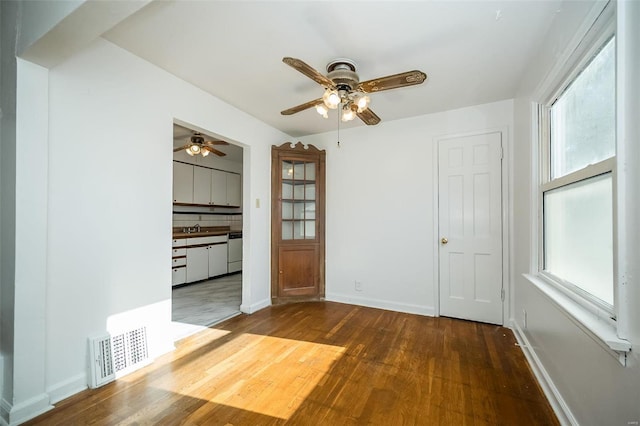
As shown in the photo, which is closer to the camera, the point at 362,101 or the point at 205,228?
the point at 362,101

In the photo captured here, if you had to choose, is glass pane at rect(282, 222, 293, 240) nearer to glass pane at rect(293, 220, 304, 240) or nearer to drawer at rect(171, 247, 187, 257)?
glass pane at rect(293, 220, 304, 240)

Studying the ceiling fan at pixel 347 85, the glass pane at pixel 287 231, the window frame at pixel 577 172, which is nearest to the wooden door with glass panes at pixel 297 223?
the glass pane at pixel 287 231

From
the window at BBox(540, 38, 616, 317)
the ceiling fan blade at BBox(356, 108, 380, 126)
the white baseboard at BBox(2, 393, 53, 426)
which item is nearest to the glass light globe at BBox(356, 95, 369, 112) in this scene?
the ceiling fan blade at BBox(356, 108, 380, 126)

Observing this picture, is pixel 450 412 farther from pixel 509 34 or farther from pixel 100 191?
pixel 100 191

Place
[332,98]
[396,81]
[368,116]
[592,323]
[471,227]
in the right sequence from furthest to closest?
[471,227] < [368,116] < [332,98] < [396,81] < [592,323]

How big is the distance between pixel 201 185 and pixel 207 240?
1.13m

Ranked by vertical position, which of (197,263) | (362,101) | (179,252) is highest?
(362,101)

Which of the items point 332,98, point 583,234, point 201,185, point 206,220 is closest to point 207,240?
point 206,220

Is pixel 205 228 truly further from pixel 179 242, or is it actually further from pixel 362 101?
pixel 362 101

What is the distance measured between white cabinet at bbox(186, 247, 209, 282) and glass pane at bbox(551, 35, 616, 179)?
4973 millimetres

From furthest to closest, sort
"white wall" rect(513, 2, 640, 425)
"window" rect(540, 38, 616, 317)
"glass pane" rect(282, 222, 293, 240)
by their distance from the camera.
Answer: "glass pane" rect(282, 222, 293, 240) < "window" rect(540, 38, 616, 317) < "white wall" rect(513, 2, 640, 425)

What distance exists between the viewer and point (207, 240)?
505 centimetres

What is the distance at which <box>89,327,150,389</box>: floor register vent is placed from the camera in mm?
1842

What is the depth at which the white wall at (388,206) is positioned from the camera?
326 cm
